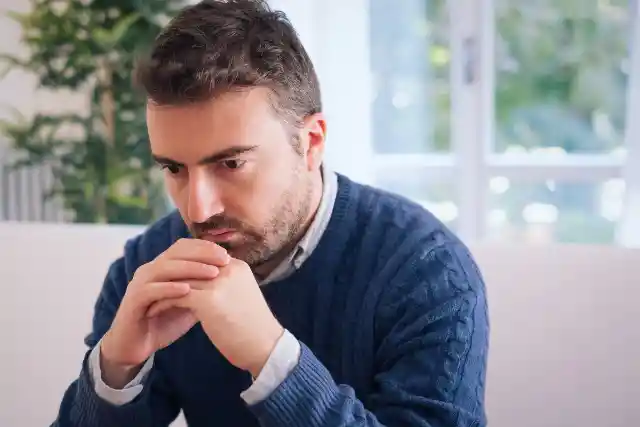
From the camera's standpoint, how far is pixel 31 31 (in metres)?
2.42

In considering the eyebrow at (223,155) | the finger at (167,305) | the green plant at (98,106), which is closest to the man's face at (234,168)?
the eyebrow at (223,155)

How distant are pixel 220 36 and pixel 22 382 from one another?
1242mm

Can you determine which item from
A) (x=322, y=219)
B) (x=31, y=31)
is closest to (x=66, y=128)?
(x=31, y=31)

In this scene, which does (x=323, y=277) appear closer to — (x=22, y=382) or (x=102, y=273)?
(x=102, y=273)

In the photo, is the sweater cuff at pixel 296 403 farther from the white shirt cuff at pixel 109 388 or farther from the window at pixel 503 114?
the window at pixel 503 114

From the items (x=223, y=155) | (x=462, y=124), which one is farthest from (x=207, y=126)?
(x=462, y=124)

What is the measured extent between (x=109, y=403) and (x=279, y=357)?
303 mm

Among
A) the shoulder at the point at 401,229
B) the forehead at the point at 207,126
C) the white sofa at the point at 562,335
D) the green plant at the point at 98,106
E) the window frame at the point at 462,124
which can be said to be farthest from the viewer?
the green plant at the point at 98,106

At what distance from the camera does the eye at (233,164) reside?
967 mm

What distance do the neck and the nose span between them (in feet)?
0.60

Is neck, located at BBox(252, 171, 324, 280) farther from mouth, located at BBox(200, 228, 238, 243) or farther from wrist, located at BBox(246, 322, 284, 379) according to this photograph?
wrist, located at BBox(246, 322, 284, 379)

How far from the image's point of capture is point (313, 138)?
3.61ft

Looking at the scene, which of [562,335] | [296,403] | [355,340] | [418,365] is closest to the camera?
[296,403]

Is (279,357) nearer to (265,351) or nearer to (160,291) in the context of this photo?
(265,351)
